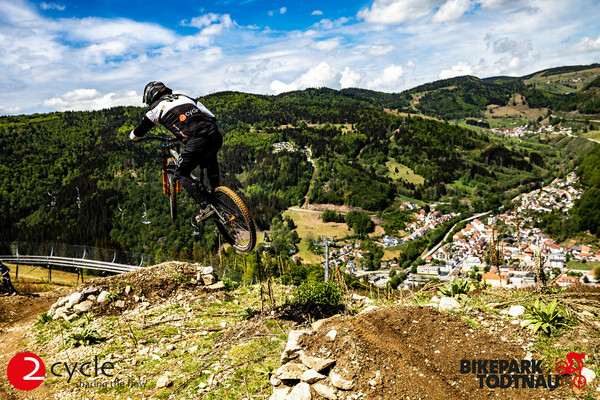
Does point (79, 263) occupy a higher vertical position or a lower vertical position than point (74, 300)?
lower

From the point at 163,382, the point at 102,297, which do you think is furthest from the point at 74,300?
the point at 163,382

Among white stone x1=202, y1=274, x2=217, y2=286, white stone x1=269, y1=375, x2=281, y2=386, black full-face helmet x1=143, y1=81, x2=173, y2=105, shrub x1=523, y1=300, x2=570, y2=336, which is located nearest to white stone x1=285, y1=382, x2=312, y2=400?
white stone x1=269, y1=375, x2=281, y2=386

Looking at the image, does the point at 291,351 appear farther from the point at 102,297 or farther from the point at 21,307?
the point at 21,307

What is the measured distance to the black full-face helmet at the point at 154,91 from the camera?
702cm

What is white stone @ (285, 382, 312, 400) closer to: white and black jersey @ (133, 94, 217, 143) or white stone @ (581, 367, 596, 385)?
white stone @ (581, 367, 596, 385)

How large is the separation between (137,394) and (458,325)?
6.66m

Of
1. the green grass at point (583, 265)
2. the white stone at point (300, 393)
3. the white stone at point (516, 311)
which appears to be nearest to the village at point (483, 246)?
the green grass at point (583, 265)

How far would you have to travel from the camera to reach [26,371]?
26.7ft

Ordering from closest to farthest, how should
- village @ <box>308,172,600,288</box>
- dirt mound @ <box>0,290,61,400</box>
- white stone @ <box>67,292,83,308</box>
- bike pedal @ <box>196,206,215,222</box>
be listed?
bike pedal @ <box>196,206,215,222</box>
dirt mound @ <box>0,290,61,400</box>
white stone @ <box>67,292,83,308</box>
village @ <box>308,172,600,288</box>

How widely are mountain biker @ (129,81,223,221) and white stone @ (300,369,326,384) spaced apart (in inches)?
152

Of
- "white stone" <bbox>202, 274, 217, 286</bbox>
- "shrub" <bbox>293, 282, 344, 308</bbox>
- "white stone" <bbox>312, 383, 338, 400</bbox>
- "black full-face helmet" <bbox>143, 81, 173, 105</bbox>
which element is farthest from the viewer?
"white stone" <bbox>202, 274, 217, 286</bbox>

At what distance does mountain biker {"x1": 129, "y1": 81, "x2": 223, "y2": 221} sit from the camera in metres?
6.61

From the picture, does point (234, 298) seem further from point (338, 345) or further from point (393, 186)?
point (393, 186)

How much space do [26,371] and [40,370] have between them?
1.56 feet
